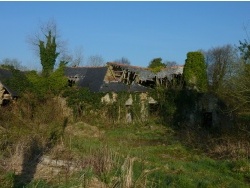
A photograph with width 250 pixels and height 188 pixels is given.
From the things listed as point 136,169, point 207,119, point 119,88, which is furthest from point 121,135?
point 136,169

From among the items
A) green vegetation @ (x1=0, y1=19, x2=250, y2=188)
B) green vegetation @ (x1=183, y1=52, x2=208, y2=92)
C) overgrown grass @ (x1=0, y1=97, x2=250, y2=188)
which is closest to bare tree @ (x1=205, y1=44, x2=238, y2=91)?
green vegetation @ (x1=0, y1=19, x2=250, y2=188)

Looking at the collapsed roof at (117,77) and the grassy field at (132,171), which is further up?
the collapsed roof at (117,77)

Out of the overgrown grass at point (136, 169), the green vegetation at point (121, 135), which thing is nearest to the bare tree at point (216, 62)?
the green vegetation at point (121, 135)

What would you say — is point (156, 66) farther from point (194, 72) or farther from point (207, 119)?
point (207, 119)

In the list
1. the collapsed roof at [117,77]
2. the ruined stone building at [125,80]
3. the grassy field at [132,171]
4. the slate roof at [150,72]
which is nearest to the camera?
the grassy field at [132,171]

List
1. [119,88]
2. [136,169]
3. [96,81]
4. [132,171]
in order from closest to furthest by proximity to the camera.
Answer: [132,171] → [136,169] → [119,88] → [96,81]

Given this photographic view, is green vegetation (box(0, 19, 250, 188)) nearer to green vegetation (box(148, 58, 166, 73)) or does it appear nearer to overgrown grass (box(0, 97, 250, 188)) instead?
overgrown grass (box(0, 97, 250, 188))

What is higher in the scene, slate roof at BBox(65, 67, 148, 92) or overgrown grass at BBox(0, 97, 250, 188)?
slate roof at BBox(65, 67, 148, 92)

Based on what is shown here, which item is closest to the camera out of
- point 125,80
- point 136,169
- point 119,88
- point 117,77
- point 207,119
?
point 136,169

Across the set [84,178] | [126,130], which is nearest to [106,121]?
[126,130]

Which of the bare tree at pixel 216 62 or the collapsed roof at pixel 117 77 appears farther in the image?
the bare tree at pixel 216 62

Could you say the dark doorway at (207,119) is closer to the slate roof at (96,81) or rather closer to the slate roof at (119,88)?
the slate roof at (119,88)

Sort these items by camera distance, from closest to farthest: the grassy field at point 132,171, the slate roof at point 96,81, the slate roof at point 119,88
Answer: the grassy field at point 132,171, the slate roof at point 119,88, the slate roof at point 96,81

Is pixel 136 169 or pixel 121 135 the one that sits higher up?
pixel 136 169
